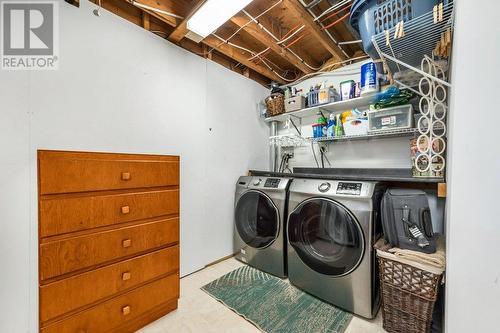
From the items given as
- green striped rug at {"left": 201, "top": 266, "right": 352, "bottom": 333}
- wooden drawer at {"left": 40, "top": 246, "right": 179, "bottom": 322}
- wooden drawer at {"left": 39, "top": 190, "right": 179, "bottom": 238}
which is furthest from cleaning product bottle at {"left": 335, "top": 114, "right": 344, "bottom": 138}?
wooden drawer at {"left": 40, "top": 246, "right": 179, "bottom": 322}

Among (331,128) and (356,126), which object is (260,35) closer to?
(331,128)

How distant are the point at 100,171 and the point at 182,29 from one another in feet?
4.27

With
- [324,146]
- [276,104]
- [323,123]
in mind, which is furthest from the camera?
[276,104]

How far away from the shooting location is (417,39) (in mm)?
1148

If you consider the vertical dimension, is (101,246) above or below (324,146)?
below

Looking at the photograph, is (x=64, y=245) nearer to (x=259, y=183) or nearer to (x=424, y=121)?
(x=259, y=183)

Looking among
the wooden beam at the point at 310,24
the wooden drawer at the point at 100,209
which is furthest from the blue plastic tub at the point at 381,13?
the wooden drawer at the point at 100,209

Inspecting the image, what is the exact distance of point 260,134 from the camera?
9.13 ft

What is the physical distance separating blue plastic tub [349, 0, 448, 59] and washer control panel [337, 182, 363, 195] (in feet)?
3.03

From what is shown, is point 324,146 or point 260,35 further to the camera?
point 324,146

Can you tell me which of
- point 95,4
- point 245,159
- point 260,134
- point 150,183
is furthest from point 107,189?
point 260,134

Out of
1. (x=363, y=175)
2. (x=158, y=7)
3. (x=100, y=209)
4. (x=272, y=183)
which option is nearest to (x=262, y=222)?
(x=272, y=183)

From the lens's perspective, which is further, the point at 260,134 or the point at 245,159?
the point at 260,134

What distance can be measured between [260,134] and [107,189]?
197 centimetres
